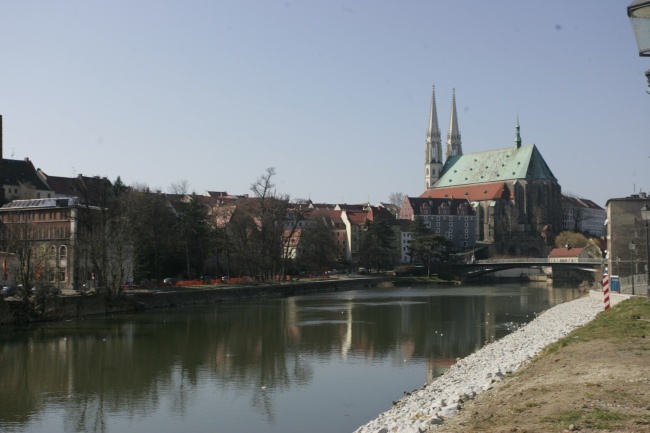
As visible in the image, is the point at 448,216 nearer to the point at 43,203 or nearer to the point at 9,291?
the point at 43,203

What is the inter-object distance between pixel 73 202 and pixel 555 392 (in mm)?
56647

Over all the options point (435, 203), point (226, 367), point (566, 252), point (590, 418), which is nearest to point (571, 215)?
point (435, 203)

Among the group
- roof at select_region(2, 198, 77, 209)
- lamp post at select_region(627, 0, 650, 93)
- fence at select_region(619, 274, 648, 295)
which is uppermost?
roof at select_region(2, 198, 77, 209)

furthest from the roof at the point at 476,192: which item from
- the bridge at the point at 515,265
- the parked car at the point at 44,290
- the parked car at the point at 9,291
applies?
the parked car at the point at 44,290

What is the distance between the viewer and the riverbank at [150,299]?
148 ft

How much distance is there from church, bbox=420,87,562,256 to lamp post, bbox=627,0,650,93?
139775 millimetres

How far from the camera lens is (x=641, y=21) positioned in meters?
7.49

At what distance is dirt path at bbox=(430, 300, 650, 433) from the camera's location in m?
10.2

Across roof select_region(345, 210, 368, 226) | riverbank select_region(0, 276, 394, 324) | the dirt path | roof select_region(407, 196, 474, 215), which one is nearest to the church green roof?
roof select_region(407, 196, 474, 215)

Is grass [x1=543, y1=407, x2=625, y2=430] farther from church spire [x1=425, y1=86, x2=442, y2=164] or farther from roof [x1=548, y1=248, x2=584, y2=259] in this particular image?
church spire [x1=425, y1=86, x2=442, y2=164]

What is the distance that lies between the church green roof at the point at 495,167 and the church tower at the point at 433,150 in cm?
206

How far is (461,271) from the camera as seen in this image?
11494cm

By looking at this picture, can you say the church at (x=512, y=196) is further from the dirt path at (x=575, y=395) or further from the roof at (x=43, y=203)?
the dirt path at (x=575, y=395)

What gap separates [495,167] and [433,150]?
20999mm
